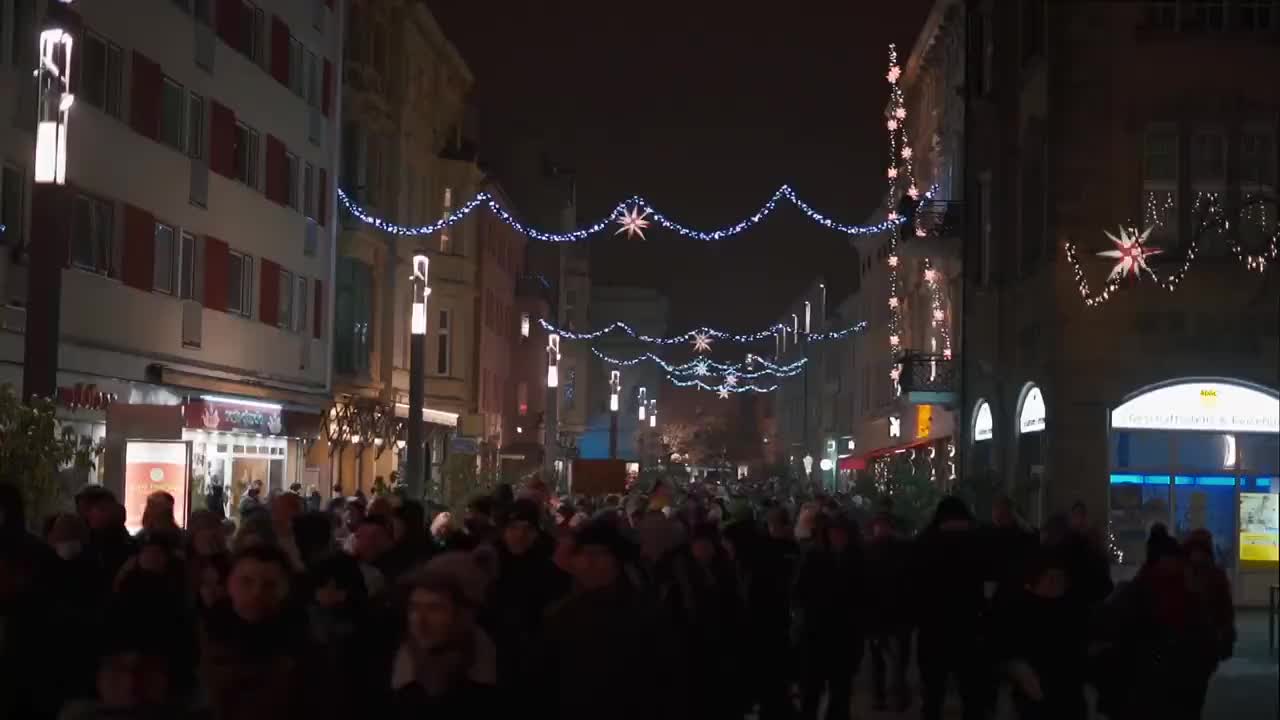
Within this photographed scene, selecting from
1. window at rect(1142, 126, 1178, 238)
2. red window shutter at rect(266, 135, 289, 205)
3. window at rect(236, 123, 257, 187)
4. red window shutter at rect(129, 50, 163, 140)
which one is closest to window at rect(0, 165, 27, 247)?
red window shutter at rect(129, 50, 163, 140)

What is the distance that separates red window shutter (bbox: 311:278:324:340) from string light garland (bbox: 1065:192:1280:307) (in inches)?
746

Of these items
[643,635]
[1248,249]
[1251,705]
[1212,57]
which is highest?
[1212,57]

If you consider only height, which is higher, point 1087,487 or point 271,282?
point 271,282

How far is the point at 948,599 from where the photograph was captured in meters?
16.3

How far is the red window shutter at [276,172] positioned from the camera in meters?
39.0

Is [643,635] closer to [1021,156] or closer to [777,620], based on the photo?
[777,620]

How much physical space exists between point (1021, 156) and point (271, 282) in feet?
50.1

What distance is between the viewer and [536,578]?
11914 millimetres

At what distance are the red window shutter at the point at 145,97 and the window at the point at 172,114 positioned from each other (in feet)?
1.28

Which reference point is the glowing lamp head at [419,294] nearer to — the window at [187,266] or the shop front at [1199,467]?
the window at [187,266]

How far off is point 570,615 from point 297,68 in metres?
34.8

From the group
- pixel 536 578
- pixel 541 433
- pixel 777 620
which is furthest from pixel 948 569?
pixel 541 433

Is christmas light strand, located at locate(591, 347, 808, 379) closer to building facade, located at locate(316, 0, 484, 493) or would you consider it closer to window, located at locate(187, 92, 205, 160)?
building facade, located at locate(316, 0, 484, 493)

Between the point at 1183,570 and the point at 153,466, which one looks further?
the point at 153,466
